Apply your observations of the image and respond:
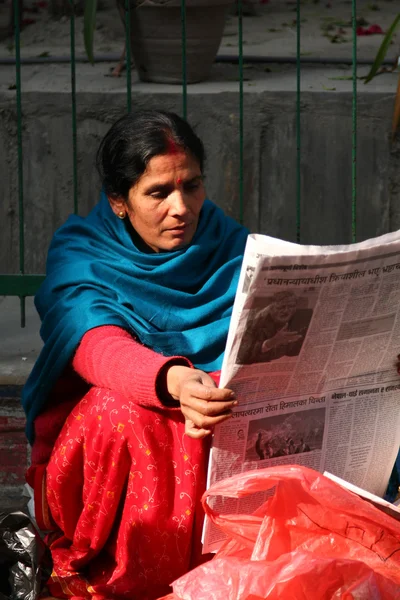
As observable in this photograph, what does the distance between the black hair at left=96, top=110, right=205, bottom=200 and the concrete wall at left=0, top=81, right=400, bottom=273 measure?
1752mm

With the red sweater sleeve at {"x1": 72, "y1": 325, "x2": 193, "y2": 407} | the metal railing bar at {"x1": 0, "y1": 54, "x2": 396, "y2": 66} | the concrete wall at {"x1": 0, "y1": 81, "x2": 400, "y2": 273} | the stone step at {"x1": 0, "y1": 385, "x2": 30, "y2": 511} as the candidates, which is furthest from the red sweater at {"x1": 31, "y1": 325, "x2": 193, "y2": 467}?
the metal railing bar at {"x1": 0, "y1": 54, "x2": 396, "y2": 66}

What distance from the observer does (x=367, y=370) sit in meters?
2.36

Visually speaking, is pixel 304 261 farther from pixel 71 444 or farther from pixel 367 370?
pixel 71 444

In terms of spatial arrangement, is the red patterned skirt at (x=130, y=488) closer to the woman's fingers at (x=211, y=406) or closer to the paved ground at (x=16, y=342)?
the woman's fingers at (x=211, y=406)

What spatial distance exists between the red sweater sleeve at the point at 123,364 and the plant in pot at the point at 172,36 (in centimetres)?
239

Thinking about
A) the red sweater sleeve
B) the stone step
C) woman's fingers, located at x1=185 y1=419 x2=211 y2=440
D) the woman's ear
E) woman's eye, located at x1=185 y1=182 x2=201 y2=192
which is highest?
woman's eye, located at x1=185 y1=182 x2=201 y2=192

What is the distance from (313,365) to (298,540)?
349 mm

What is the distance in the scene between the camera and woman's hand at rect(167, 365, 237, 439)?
2.14 m

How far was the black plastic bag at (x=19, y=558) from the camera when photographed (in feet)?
8.41

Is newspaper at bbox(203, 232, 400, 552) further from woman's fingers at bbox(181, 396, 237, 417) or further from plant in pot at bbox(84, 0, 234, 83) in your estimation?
plant in pot at bbox(84, 0, 234, 83)

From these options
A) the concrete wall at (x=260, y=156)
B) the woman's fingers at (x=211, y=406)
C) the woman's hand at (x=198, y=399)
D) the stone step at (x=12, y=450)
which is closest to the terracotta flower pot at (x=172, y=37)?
the concrete wall at (x=260, y=156)

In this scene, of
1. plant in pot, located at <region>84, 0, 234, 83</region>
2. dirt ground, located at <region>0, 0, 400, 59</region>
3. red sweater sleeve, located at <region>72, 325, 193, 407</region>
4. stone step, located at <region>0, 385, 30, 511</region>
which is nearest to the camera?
red sweater sleeve, located at <region>72, 325, 193, 407</region>

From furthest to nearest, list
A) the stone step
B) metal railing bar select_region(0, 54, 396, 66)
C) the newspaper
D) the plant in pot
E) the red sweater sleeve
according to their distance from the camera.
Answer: metal railing bar select_region(0, 54, 396, 66)
the plant in pot
the stone step
the red sweater sleeve
the newspaper

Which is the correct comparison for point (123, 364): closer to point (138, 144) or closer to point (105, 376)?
point (105, 376)
